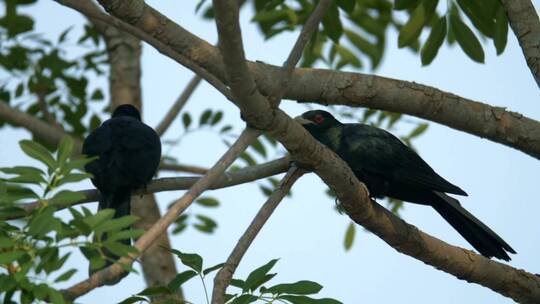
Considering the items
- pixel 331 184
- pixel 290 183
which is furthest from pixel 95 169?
pixel 331 184

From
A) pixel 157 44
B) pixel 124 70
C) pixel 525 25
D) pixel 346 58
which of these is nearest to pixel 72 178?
pixel 157 44

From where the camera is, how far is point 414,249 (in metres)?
4.98

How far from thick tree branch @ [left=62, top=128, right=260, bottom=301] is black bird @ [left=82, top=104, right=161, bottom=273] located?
6.32 ft

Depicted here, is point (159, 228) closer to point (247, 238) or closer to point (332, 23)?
point (247, 238)

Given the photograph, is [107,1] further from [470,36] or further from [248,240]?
[470,36]

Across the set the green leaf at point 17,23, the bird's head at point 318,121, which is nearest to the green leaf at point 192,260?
the bird's head at point 318,121

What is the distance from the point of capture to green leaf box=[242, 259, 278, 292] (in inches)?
149

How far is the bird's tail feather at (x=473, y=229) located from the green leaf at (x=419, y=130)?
196cm

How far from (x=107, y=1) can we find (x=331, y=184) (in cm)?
139

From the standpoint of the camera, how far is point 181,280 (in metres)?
3.91

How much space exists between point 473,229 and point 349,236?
2.53m

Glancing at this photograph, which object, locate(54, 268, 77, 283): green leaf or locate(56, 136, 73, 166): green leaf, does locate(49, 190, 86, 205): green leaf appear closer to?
locate(56, 136, 73, 166): green leaf

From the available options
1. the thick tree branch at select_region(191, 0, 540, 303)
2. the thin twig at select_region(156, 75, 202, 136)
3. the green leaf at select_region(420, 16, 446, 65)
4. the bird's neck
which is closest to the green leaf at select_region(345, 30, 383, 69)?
the thin twig at select_region(156, 75, 202, 136)

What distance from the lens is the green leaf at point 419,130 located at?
25.7 ft
